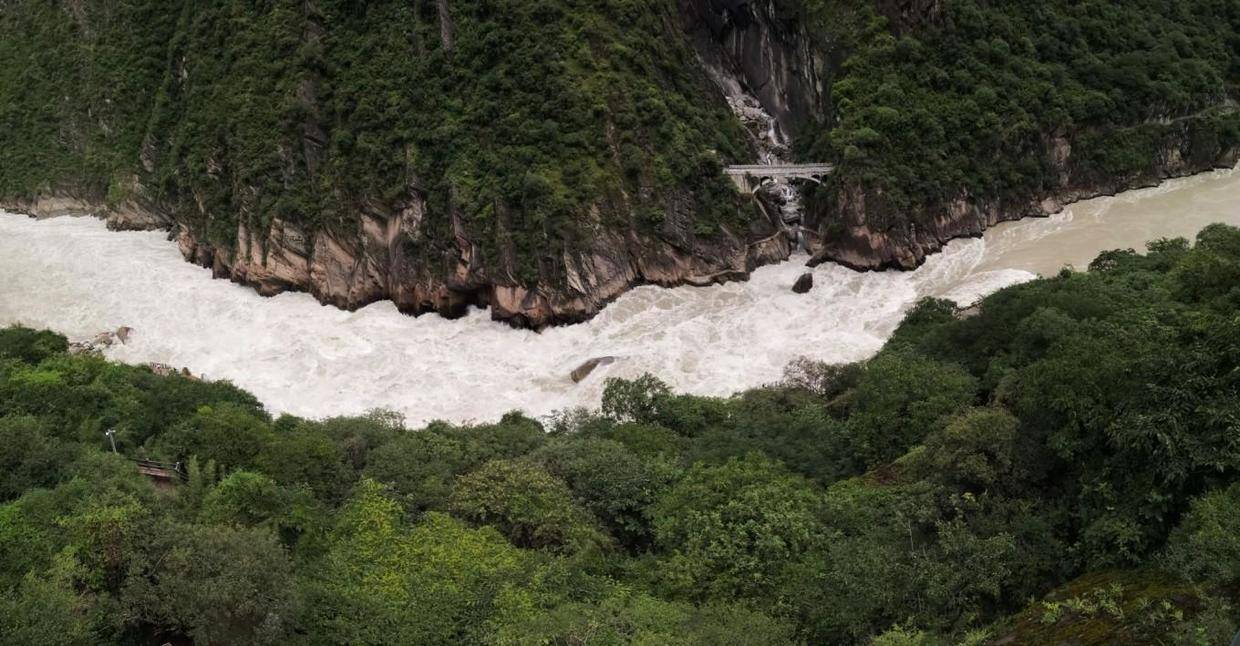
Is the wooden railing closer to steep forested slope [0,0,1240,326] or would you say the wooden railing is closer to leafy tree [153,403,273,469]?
leafy tree [153,403,273,469]

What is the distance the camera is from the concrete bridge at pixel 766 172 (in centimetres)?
5628

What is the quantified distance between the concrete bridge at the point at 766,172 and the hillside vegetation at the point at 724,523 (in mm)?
27849

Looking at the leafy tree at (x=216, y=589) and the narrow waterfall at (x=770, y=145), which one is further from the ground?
the narrow waterfall at (x=770, y=145)

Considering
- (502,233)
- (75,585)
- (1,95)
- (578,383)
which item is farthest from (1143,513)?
(1,95)

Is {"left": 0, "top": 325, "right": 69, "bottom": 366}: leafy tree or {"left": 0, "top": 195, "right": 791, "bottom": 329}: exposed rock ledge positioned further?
{"left": 0, "top": 195, "right": 791, "bottom": 329}: exposed rock ledge

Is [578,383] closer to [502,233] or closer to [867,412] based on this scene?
[502,233]

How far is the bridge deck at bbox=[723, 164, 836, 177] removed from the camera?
185 ft

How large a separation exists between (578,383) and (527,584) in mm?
26791

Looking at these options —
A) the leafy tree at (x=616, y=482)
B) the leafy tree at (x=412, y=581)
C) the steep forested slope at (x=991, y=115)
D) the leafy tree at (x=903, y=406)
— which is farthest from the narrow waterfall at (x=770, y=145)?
the leafy tree at (x=412, y=581)

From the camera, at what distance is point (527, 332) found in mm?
50344

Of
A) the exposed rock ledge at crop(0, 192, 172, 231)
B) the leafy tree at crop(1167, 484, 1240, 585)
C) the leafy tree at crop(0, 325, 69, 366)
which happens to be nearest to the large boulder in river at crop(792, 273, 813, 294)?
the leafy tree at crop(0, 325, 69, 366)

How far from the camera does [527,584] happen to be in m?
18.9

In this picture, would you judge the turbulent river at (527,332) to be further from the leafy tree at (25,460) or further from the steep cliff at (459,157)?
the leafy tree at (25,460)

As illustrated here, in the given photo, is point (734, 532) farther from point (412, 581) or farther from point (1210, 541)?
point (1210, 541)
